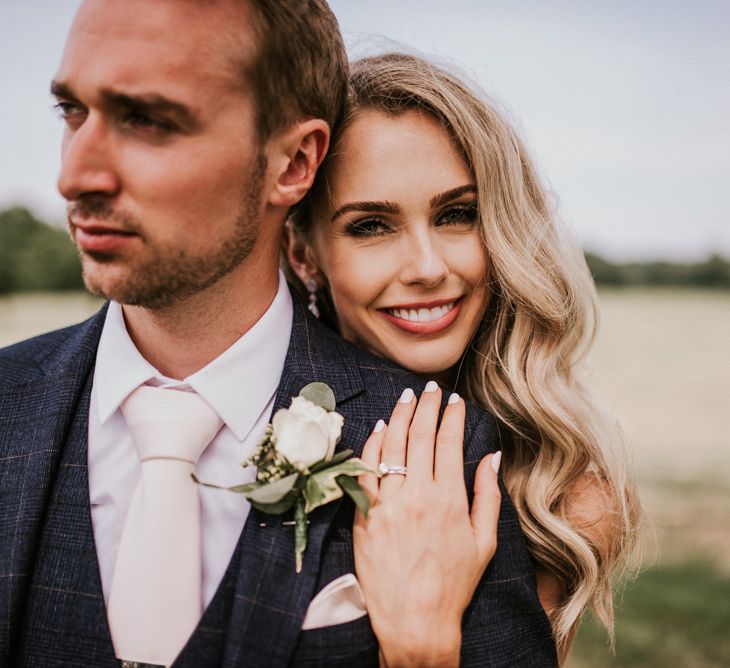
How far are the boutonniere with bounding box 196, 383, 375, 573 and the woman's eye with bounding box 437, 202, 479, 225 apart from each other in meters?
1.01

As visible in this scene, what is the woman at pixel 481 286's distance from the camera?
2883mm

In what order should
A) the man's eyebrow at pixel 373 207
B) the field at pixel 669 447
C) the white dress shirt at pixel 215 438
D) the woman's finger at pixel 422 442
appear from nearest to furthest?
1. the white dress shirt at pixel 215 438
2. the woman's finger at pixel 422 442
3. the man's eyebrow at pixel 373 207
4. the field at pixel 669 447

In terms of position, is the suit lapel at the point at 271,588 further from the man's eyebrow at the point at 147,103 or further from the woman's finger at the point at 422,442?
the man's eyebrow at the point at 147,103

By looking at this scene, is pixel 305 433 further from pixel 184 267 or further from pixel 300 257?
pixel 300 257

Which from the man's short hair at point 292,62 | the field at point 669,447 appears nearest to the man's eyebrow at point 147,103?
the man's short hair at point 292,62

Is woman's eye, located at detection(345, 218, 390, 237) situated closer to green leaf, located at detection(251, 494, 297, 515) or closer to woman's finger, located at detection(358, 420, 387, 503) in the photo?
woman's finger, located at detection(358, 420, 387, 503)

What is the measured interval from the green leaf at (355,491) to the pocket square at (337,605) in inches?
8.2

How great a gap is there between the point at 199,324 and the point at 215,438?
1.18ft

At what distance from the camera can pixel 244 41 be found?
92.5 inches

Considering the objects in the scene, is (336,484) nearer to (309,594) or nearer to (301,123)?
(309,594)

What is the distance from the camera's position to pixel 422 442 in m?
2.54

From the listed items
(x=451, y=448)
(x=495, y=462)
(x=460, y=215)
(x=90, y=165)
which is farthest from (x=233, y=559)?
(x=460, y=215)

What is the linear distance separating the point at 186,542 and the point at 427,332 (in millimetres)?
1200

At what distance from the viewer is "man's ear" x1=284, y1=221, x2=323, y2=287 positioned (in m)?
3.33
